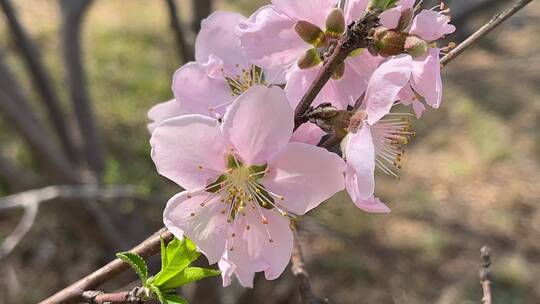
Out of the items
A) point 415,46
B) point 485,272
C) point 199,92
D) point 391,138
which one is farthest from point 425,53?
point 485,272

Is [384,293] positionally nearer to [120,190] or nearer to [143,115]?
[120,190]

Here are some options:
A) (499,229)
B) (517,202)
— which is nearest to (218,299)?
(499,229)

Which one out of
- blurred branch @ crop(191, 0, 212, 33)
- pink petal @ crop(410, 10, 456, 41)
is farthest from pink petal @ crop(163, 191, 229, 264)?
blurred branch @ crop(191, 0, 212, 33)

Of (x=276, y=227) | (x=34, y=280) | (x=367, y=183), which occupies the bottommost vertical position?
(x=34, y=280)

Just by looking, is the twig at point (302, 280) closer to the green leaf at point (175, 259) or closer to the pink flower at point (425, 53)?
the green leaf at point (175, 259)

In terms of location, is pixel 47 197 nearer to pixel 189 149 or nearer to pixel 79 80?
pixel 79 80

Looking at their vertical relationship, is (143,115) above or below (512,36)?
above

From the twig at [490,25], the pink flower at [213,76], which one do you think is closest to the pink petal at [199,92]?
the pink flower at [213,76]
